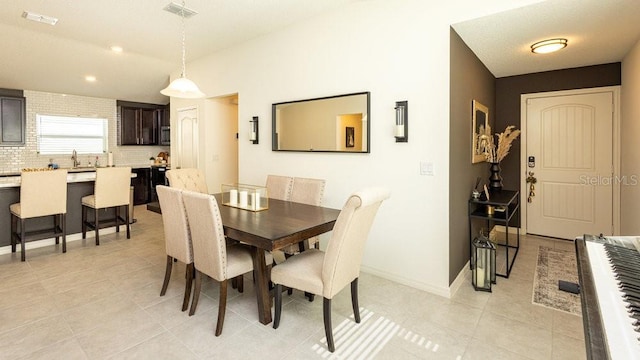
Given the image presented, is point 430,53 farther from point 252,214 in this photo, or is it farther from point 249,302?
point 249,302

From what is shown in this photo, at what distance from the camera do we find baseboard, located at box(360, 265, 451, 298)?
284 cm

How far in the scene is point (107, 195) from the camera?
173 inches

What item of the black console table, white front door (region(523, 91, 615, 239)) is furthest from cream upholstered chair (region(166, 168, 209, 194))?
white front door (region(523, 91, 615, 239))

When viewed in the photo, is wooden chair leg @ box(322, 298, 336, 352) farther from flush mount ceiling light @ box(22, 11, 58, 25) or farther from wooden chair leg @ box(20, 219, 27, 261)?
flush mount ceiling light @ box(22, 11, 58, 25)

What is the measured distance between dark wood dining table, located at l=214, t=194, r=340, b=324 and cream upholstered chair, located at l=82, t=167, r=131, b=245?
254 cm

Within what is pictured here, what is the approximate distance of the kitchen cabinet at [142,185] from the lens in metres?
7.06

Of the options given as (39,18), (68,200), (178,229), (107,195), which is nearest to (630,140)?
(178,229)

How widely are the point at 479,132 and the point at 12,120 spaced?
7.66 m

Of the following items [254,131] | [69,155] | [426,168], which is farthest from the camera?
[69,155]

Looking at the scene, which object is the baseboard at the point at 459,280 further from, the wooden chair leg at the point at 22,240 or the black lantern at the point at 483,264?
the wooden chair leg at the point at 22,240

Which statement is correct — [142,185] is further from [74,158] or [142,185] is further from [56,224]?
[56,224]

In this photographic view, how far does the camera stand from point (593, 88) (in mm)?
4180

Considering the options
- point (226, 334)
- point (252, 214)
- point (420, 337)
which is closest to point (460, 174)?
point (420, 337)

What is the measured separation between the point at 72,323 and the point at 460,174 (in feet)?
11.3
